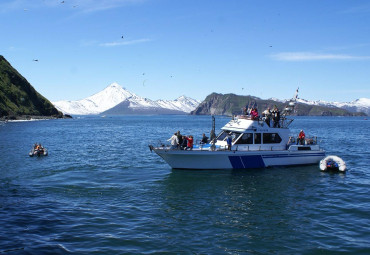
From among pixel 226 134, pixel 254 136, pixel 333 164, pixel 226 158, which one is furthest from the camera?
pixel 226 134

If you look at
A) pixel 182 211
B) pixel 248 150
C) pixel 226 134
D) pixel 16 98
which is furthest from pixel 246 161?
pixel 16 98

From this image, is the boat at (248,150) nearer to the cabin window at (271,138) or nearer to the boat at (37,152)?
the cabin window at (271,138)

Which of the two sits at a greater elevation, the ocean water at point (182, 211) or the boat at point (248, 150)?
the boat at point (248, 150)

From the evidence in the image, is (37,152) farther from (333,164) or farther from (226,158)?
(333,164)

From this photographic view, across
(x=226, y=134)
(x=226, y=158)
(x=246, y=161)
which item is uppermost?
(x=226, y=134)

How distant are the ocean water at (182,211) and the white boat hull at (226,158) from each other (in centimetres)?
62

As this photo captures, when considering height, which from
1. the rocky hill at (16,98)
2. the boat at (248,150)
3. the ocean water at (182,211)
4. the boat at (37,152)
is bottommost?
the ocean water at (182,211)

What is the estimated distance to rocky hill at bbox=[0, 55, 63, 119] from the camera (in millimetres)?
135625

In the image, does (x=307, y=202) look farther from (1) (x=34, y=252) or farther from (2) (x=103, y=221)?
(1) (x=34, y=252)

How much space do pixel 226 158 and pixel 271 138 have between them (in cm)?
542

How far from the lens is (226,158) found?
27.5 metres

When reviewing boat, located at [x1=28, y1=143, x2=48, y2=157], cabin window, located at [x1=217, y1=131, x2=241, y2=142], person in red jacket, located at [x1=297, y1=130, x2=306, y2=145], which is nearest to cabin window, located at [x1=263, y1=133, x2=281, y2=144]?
person in red jacket, located at [x1=297, y1=130, x2=306, y2=145]

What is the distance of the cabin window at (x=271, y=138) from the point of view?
97.1 ft

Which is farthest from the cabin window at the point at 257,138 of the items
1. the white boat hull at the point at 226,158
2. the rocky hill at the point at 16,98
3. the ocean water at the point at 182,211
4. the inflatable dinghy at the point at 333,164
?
the rocky hill at the point at 16,98
